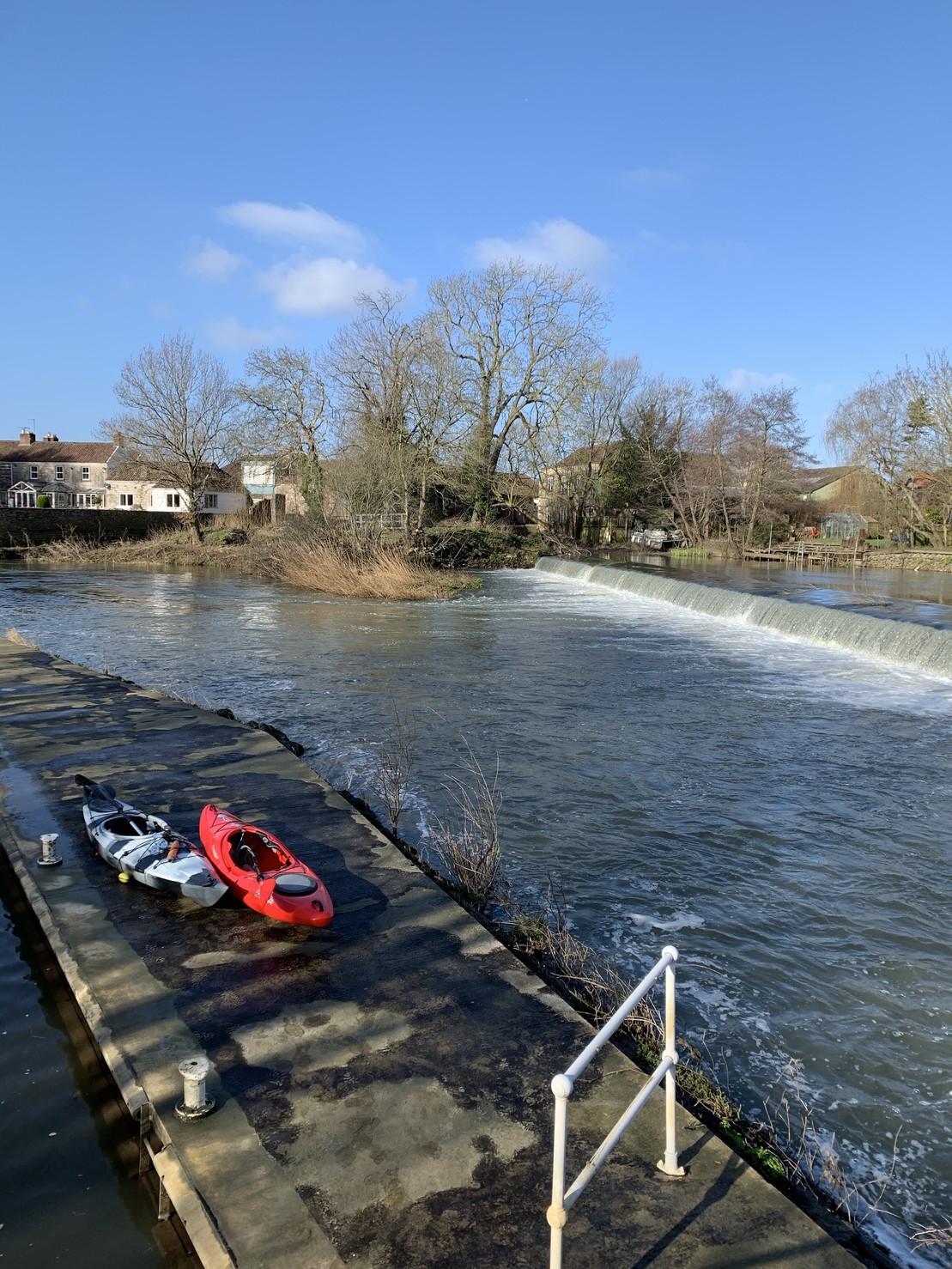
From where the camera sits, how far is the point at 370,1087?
3947 mm

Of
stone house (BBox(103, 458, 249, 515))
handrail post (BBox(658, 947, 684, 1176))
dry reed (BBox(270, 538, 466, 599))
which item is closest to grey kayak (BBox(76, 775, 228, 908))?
handrail post (BBox(658, 947, 684, 1176))

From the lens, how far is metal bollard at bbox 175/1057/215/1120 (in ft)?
12.0

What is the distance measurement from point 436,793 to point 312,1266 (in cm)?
659

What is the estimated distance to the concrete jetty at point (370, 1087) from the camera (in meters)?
3.15

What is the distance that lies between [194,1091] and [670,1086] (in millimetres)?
1966

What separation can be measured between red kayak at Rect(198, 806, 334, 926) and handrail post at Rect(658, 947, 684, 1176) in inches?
101

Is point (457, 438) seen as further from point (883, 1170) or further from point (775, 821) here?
point (883, 1170)

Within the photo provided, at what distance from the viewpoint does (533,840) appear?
27.2ft

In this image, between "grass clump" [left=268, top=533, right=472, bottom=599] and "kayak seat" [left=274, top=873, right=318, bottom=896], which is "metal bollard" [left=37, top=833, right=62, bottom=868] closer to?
"kayak seat" [left=274, top=873, right=318, bottom=896]

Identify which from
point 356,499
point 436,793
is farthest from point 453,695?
point 356,499

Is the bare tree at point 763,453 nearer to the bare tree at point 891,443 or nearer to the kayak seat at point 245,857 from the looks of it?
the bare tree at point 891,443

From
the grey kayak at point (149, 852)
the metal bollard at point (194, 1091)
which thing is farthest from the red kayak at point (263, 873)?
the metal bollard at point (194, 1091)

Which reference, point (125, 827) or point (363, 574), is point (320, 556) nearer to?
point (363, 574)

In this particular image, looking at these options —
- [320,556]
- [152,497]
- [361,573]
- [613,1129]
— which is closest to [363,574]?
[361,573]
